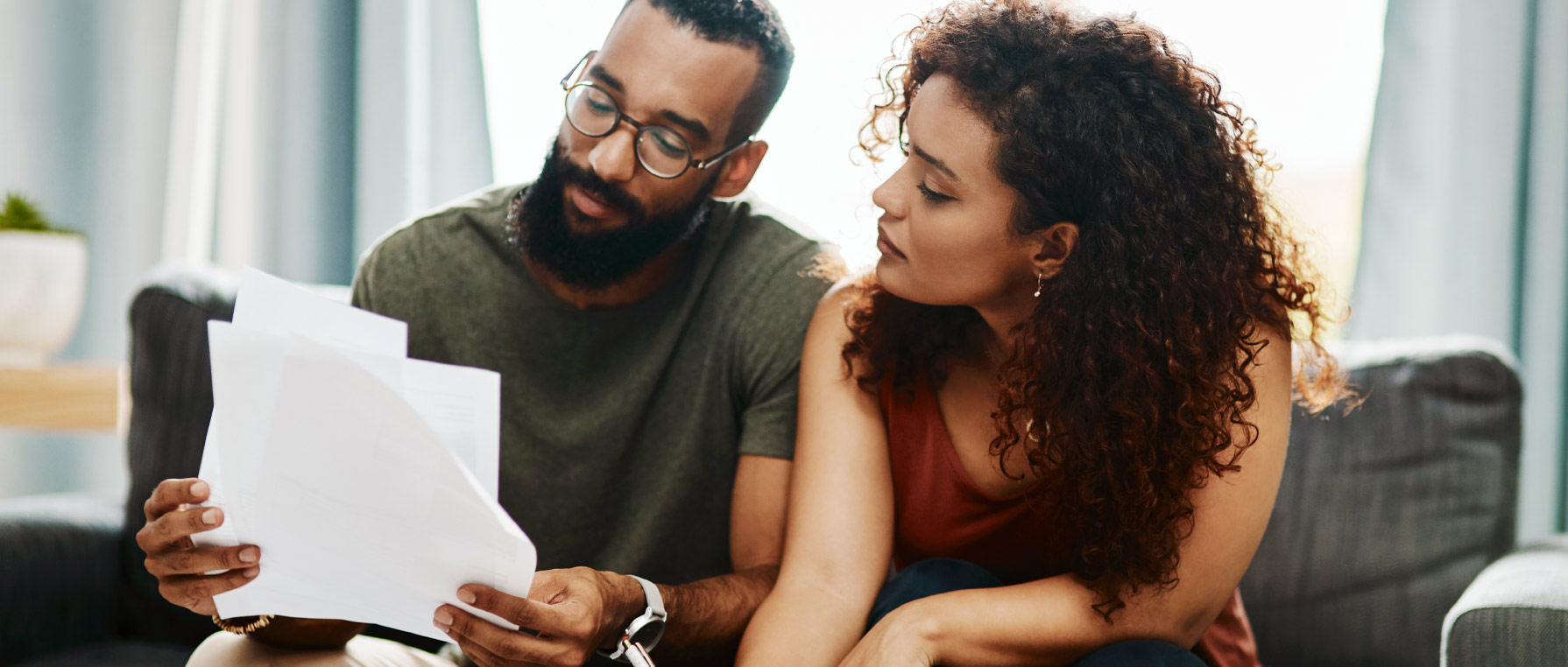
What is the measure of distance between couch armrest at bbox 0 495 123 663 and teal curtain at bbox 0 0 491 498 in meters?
0.75

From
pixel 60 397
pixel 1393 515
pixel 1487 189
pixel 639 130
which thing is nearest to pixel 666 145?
pixel 639 130

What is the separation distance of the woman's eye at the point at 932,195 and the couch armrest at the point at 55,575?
136 cm

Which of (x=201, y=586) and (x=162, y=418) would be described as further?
(x=162, y=418)

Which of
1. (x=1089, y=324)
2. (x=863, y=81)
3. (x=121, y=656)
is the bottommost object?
(x=121, y=656)

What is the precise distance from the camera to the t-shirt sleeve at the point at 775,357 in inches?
50.6

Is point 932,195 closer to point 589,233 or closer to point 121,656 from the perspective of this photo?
point 589,233

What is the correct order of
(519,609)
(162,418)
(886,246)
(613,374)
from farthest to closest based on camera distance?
(162,418) < (613,374) < (886,246) < (519,609)

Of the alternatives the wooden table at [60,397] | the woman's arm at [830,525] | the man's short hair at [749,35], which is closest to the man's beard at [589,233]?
the man's short hair at [749,35]

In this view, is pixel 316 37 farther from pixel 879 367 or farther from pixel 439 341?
pixel 879 367

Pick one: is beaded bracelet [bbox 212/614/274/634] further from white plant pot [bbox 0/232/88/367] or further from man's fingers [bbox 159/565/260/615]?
white plant pot [bbox 0/232/88/367]

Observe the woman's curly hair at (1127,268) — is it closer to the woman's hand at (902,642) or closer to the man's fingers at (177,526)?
the woman's hand at (902,642)

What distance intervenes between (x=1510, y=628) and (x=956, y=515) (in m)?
0.59

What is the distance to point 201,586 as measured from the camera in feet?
2.89

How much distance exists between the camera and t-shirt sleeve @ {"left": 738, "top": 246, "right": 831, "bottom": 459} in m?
1.29
